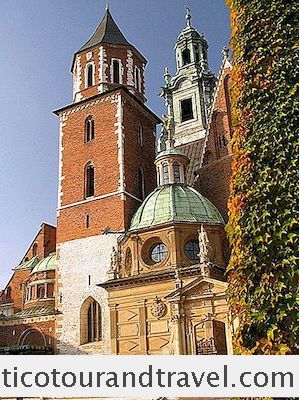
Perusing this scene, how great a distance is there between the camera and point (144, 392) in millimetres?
4582

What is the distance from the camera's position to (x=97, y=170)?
2572 cm

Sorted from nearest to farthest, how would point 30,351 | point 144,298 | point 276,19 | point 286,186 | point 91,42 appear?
point 286,186 < point 276,19 < point 144,298 < point 30,351 < point 91,42

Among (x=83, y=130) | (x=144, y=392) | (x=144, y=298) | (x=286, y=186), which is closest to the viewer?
(x=144, y=392)

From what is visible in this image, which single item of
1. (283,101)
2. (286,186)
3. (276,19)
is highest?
(276,19)

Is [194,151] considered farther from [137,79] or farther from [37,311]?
[37,311]

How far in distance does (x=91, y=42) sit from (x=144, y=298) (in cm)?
1711

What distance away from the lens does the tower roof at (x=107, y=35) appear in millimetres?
29516

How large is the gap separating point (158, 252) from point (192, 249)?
58.8 inches

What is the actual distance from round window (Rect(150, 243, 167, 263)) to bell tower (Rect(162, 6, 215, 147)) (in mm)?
20076

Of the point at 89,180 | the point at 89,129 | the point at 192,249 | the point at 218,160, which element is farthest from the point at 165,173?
the point at 89,129

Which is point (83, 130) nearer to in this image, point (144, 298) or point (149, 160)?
point (149, 160)

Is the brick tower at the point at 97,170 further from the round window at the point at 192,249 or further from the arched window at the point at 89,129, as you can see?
the round window at the point at 192,249

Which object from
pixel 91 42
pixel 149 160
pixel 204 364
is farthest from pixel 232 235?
pixel 91 42

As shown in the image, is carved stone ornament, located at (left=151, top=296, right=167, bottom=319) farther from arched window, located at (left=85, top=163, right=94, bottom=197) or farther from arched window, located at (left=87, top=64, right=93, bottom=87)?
arched window, located at (left=87, top=64, right=93, bottom=87)
